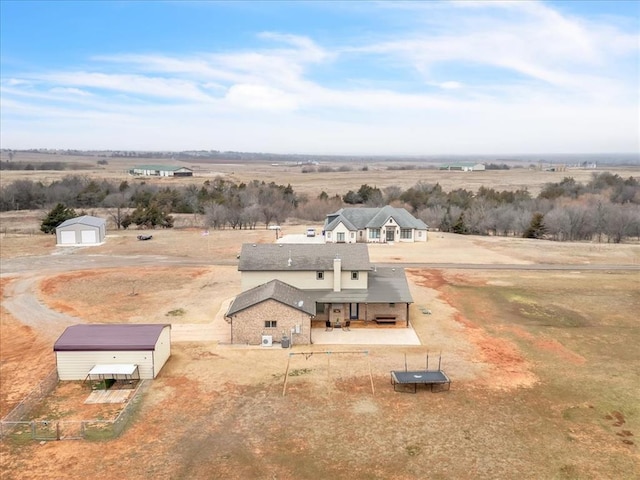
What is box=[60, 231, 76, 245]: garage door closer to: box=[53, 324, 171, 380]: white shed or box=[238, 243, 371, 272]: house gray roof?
box=[238, 243, 371, 272]: house gray roof

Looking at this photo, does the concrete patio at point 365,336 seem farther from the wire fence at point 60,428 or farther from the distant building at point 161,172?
the distant building at point 161,172

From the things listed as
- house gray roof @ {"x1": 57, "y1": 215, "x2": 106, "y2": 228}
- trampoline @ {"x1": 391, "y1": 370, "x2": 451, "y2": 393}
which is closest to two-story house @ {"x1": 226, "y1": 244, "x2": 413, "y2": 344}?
trampoline @ {"x1": 391, "y1": 370, "x2": 451, "y2": 393}

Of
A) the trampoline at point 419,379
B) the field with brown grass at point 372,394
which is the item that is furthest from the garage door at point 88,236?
the trampoline at point 419,379

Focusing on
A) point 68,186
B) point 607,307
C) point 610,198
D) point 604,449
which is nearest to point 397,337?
point 604,449

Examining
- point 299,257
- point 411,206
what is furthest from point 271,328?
point 411,206

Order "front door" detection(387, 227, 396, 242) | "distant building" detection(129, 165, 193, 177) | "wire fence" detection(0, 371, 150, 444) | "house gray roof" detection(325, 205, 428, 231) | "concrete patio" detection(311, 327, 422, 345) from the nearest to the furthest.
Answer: "wire fence" detection(0, 371, 150, 444), "concrete patio" detection(311, 327, 422, 345), "house gray roof" detection(325, 205, 428, 231), "front door" detection(387, 227, 396, 242), "distant building" detection(129, 165, 193, 177)

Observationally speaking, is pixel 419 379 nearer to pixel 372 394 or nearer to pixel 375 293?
pixel 372 394

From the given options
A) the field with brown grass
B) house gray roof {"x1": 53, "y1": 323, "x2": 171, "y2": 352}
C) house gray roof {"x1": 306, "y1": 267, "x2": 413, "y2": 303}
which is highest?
house gray roof {"x1": 306, "y1": 267, "x2": 413, "y2": 303}
